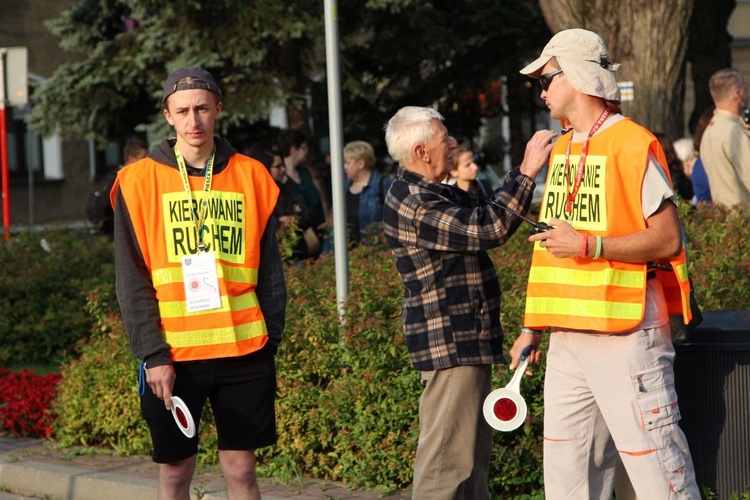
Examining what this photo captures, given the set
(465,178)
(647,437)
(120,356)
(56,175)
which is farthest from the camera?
(56,175)

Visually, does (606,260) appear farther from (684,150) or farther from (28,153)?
(28,153)

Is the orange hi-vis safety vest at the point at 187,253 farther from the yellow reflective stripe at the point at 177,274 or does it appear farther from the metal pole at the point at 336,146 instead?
the metal pole at the point at 336,146

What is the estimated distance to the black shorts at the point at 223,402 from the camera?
474 cm

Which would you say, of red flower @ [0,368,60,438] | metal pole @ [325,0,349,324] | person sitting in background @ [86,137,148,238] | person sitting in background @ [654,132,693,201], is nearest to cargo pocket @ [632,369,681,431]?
metal pole @ [325,0,349,324]

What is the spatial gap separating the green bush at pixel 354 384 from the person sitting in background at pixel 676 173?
196 cm

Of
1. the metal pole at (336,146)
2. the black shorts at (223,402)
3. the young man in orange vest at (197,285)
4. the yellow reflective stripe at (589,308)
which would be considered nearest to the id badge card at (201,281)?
the young man in orange vest at (197,285)

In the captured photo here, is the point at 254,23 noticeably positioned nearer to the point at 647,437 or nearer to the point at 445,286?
the point at 445,286

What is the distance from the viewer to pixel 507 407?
455 centimetres

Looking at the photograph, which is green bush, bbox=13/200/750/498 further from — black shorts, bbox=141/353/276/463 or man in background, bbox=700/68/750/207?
black shorts, bbox=141/353/276/463

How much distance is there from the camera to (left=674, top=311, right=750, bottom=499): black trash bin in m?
5.08

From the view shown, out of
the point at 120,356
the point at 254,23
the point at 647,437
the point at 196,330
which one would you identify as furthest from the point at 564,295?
the point at 254,23

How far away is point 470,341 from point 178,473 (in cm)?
121

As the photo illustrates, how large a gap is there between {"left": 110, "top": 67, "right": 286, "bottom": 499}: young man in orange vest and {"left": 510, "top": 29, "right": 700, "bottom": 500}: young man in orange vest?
1.06 meters

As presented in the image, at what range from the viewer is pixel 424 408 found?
5.00 m
